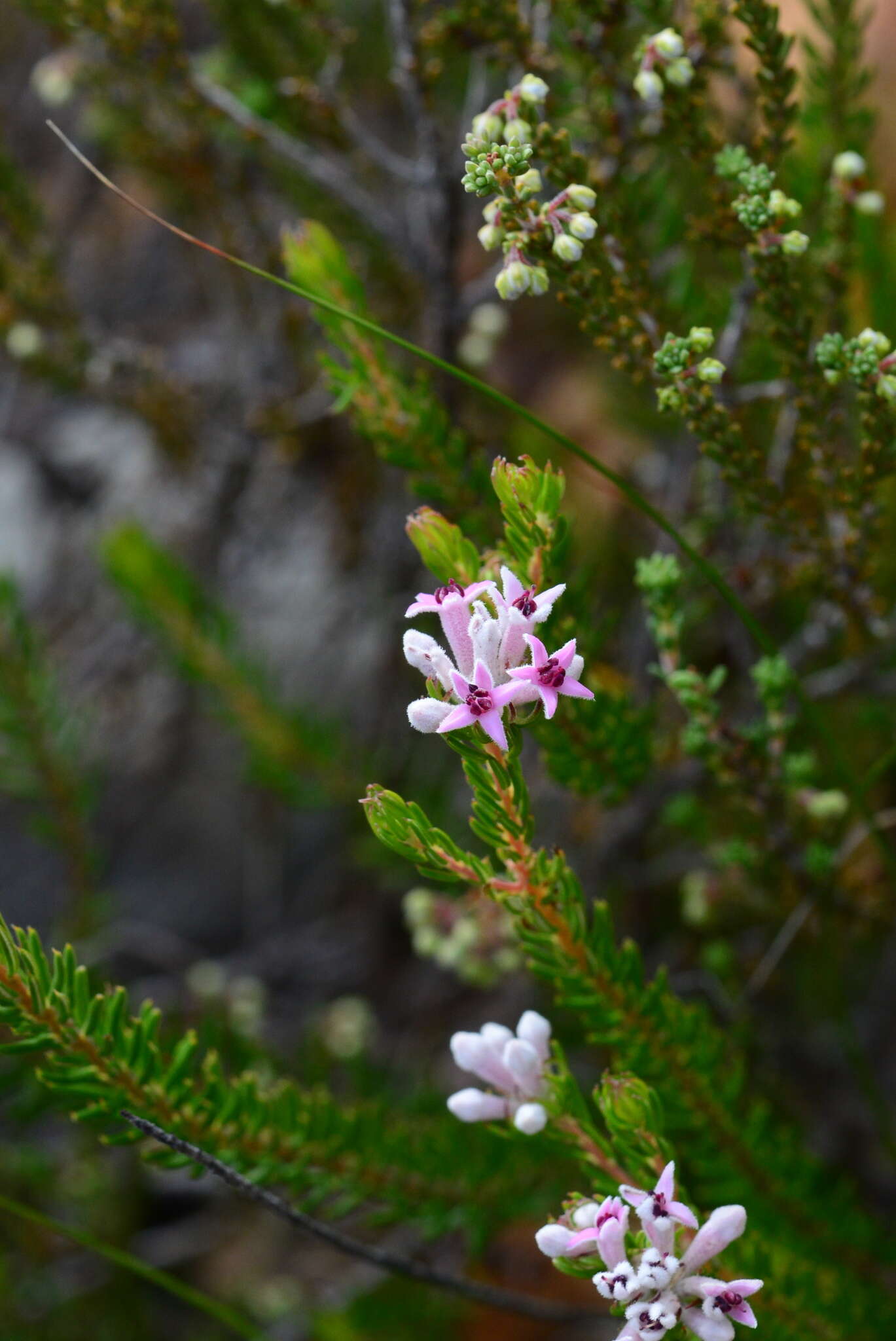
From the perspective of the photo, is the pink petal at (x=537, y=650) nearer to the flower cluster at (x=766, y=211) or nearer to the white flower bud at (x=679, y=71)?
the flower cluster at (x=766, y=211)

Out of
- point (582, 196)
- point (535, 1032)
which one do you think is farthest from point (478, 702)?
point (582, 196)

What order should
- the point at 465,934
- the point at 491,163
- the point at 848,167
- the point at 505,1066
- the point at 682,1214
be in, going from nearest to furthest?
the point at 682,1214 < the point at 491,163 < the point at 505,1066 < the point at 848,167 < the point at 465,934

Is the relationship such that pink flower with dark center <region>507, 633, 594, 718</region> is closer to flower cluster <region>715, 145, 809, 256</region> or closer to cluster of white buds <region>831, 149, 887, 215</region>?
flower cluster <region>715, 145, 809, 256</region>

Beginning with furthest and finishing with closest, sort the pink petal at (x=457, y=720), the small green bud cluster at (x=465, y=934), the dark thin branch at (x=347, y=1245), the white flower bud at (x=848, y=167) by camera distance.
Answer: the small green bud cluster at (x=465, y=934) → the white flower bud at (x=848, y=167) → the dark thin branch at (x=347, y=1245) → the pink petal at (x=457, y=720)

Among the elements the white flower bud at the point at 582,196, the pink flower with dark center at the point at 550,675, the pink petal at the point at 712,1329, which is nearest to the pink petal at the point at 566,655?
the pink flower with dark center at the point at 550,675

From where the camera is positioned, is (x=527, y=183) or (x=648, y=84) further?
(x=648, y=84)

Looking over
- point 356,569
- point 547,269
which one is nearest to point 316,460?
point 356,569

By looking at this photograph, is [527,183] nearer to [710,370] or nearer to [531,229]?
[531,229]

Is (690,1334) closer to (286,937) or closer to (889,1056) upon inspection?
(889,1056)
